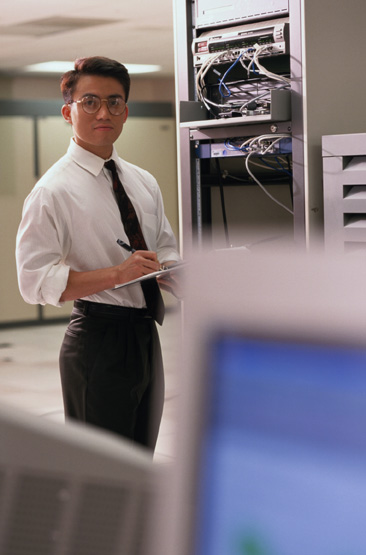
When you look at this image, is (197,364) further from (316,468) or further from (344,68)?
(344,68)

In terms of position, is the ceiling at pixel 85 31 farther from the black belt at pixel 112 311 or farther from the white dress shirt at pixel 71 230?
the black belt at pixel 112 311

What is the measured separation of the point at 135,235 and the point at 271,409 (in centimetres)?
172

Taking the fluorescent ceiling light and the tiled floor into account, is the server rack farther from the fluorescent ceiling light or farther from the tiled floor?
the fluorescent ceiling light

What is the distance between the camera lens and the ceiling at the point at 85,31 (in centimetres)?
584

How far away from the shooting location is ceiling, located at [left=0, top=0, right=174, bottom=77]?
584cm

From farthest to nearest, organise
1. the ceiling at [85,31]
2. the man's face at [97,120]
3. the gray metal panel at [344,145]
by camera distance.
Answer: the ceiling at [85,31] → the gray metal panel at [344,145] → the man's face at [97,120]

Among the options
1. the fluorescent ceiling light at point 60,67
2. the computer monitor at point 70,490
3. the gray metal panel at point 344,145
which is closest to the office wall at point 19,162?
the fluorescent ceiling light at point 60,67

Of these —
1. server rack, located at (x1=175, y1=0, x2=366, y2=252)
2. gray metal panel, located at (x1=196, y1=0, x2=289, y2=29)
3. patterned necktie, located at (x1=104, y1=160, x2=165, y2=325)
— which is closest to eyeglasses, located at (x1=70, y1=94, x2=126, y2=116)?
patterned necktie, located at (x1=104, y1=160, x2=165, y2=325)

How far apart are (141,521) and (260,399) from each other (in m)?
0.11

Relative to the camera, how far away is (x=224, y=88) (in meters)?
2.88

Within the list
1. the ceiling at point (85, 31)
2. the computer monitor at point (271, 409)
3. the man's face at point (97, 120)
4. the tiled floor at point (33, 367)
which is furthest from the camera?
the ceiling at point (85, 31)

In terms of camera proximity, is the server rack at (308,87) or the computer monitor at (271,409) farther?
the server rack at (308,87)

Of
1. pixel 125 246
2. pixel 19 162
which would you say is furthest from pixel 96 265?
pixel 19 162

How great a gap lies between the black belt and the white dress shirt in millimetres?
16
